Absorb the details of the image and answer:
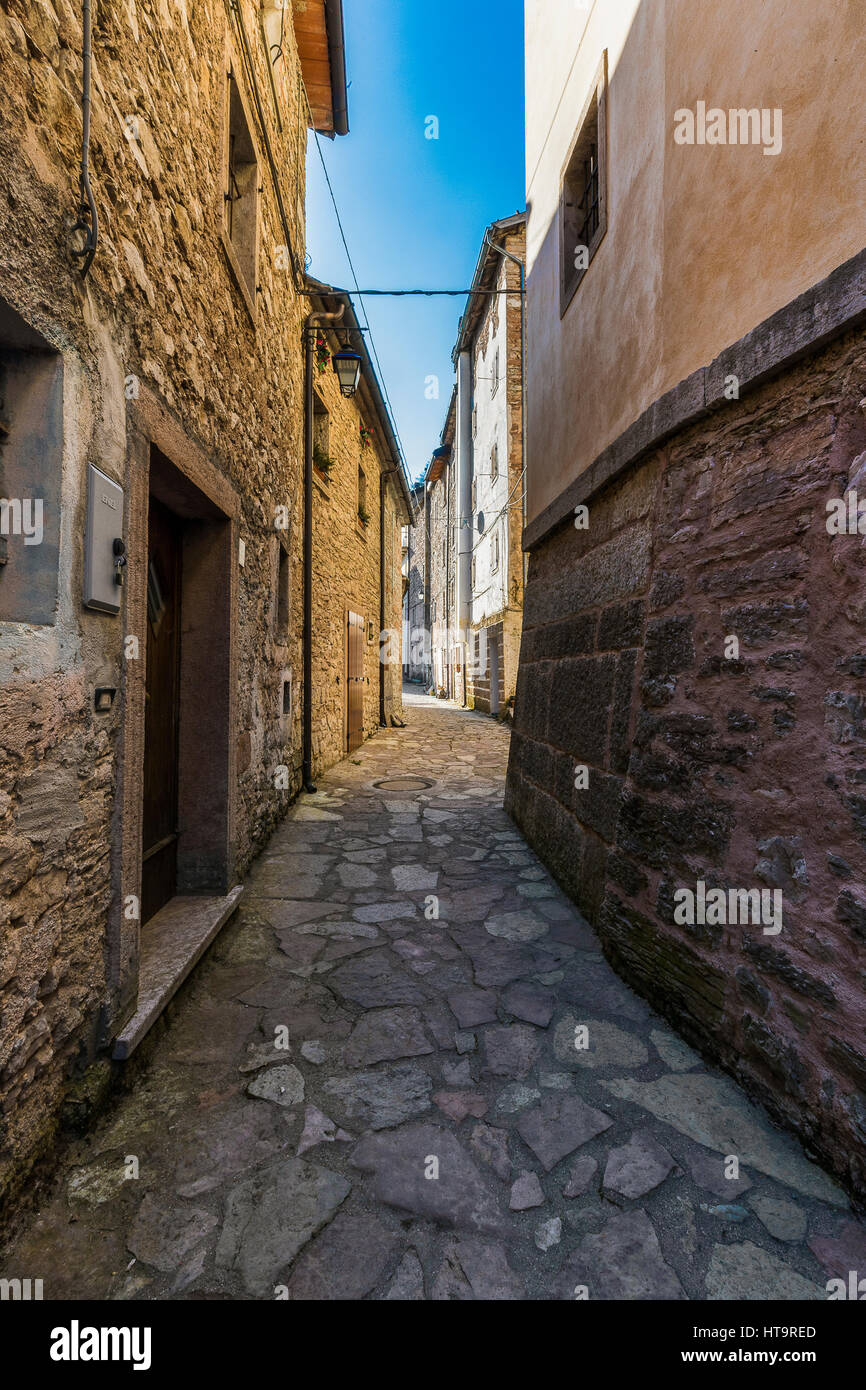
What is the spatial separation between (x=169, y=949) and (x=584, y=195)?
215 inches

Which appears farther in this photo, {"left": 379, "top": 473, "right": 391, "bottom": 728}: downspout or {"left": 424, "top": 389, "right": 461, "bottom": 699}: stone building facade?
{"left": 424, "top": 389, "right": 461, "bottom": 699}: stone building facade

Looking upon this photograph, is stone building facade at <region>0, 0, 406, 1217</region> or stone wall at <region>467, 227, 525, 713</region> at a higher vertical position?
stone wall at <region>467, 227, 525, 713</region>

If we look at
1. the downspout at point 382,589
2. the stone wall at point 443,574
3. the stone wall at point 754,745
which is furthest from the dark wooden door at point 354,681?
the stone wall at point 443,574

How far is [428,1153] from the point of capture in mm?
1730

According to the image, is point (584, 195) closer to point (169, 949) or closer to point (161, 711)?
point (161, 711)

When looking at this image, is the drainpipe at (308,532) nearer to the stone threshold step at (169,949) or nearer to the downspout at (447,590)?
the stone threshold step at (169,949)

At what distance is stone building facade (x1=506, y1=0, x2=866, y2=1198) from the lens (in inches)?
67.0

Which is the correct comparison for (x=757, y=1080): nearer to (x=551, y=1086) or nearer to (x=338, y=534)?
(x=551, y=1086)

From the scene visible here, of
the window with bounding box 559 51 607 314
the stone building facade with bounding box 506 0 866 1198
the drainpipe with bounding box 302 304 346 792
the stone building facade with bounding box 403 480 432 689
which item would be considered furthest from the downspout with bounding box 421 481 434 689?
the stone building facade with bounding box 506 0 866 1198

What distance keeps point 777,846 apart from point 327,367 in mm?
7291

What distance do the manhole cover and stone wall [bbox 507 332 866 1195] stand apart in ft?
11.5

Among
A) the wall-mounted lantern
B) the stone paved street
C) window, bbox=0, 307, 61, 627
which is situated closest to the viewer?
the stone paved street

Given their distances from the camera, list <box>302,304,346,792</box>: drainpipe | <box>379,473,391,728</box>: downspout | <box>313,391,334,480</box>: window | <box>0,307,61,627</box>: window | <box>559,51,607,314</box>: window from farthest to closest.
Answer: <box>379,473,391,728</box>: downspout → <box>313,391,334,480</box>: window → <box>302,304,346,792</box>: drainpipe → <box>559,51,607,314</box>: window → <box>0,307,61,627</box>: window

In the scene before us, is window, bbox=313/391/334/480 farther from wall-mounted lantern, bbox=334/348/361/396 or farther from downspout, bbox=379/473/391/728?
downspout, bbox=379/473/391/728
